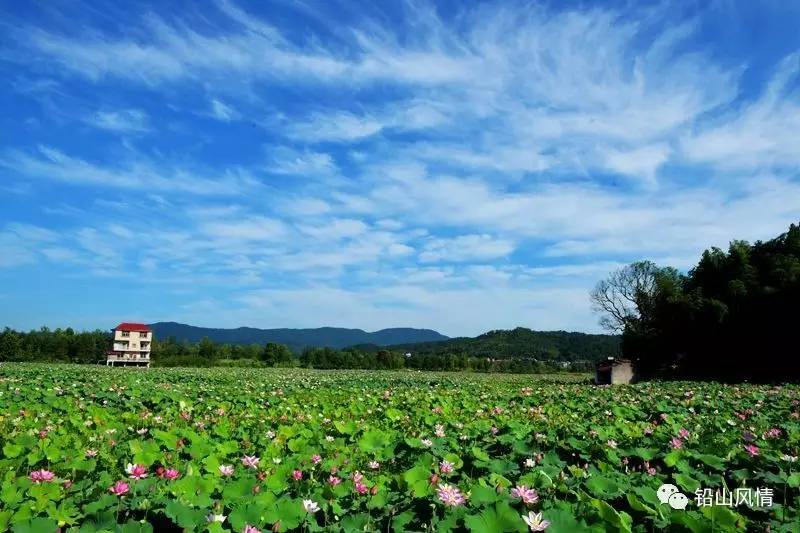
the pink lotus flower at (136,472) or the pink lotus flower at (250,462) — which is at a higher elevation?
the pink lotus flower at (136,472)

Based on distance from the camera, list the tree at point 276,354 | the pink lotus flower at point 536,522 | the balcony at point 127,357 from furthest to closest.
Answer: the tree at point 276,354
the balcony at point 127,357
the pink lotus flower at point 536,522

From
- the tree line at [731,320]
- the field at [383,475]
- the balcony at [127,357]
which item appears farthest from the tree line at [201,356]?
the field at [383,475]

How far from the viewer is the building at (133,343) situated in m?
95.1

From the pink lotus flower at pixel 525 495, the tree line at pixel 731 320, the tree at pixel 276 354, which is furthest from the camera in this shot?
the tree at pixel 276 354

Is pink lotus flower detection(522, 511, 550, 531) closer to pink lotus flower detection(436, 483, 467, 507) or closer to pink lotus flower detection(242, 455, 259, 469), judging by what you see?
pink lotus flower detection(436, 483, 467, 507)

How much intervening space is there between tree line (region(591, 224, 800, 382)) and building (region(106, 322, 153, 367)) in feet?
275

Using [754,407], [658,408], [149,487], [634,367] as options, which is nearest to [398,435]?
[149,487]

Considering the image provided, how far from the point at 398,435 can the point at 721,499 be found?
392 centimetres

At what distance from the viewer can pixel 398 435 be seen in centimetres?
707

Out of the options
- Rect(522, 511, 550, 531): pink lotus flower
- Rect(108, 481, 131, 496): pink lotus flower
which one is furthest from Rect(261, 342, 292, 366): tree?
Rect(522, 511, 550, 531): pink lotus flower

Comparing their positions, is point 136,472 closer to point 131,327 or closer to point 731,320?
point 731,320

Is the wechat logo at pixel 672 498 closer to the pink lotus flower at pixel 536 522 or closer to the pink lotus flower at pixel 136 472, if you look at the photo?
the pink lotus flower at pixel 536 522

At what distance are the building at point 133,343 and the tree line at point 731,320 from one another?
275 feet

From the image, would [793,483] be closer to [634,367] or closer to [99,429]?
[99,429]
